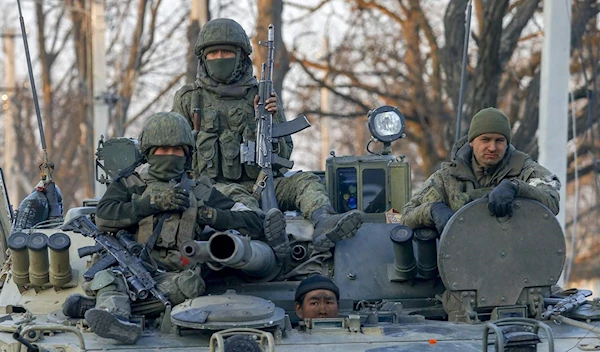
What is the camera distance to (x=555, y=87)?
18.4 m

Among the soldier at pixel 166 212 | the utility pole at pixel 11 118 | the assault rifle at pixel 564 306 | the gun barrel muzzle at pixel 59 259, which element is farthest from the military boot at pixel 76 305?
the utility pole at pixel 11 118

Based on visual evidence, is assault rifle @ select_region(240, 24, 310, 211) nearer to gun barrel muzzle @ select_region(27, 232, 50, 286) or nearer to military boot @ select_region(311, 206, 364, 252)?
military boot @ select_region(311, 206, 364, 252)

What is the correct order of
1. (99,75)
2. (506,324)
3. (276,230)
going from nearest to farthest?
(506,324) → (276,230) → (99,75)

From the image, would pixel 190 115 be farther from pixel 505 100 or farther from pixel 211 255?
pixel 505 100

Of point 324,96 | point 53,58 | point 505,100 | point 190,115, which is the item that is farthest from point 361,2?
point 190,115

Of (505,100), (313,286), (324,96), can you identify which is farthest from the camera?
(324,96)

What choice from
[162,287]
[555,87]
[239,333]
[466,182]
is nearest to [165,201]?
[162,287]

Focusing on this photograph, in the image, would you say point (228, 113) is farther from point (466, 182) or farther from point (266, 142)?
point (466, 182)

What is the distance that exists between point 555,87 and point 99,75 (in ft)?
36.7

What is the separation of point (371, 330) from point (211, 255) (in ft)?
3.74

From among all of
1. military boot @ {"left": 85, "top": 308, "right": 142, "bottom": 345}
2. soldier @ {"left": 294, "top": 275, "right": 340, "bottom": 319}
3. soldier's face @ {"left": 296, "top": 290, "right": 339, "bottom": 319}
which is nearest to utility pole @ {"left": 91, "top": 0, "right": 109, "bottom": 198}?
soldier @ {"left": 294, "top": 275, "right": 340, "bottom": 319}

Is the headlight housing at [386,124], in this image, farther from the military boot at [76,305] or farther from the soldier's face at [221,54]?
the military boot at [76,305]

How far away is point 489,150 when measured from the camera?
1045 cm

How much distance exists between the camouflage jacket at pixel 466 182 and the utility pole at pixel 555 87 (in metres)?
7.71
